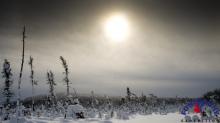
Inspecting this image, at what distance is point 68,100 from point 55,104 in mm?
17627

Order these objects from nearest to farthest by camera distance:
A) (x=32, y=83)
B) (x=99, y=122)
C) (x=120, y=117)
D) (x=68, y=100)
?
1. (x=99, y=122)
2. (x=120, y=117)
3. (x=68, y=100)
4. (x=32, y=83)

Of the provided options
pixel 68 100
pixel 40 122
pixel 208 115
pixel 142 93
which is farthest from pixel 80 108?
pixel 142 93

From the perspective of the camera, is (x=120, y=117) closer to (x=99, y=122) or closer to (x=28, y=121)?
(x=99, y=122)

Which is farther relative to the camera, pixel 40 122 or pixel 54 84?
pixel 54 84

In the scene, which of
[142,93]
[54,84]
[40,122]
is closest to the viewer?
[40,122]

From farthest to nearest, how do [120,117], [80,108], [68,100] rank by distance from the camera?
[68,100], [120,117], [80,108]

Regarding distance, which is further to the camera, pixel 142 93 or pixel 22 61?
pixel 142 93

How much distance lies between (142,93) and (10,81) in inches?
2422

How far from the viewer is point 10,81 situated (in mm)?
42750

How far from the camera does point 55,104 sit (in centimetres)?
5734

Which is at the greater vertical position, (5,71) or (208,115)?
(5,71)

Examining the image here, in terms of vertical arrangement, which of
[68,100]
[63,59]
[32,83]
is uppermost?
[63,59]

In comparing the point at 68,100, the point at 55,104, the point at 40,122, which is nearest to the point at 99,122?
the point at 40,122

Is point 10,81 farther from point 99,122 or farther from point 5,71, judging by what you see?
point 99,122
